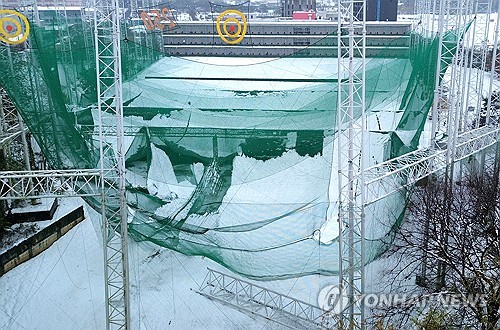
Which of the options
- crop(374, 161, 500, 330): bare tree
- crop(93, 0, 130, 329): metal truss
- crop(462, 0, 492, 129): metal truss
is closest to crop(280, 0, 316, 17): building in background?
crop(462, 0, 492, 129): metal truss

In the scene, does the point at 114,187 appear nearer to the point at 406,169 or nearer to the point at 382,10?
the point at 406,169

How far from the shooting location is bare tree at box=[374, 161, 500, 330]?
171 inches

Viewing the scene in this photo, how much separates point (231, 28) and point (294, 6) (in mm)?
5325

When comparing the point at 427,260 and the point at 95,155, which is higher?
the point at 95,155

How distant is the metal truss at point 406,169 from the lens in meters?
5.75

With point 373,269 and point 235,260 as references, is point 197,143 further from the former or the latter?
point 373,269

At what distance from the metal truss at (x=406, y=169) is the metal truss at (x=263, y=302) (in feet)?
4.31

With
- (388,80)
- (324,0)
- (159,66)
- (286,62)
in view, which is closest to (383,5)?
(324,0)

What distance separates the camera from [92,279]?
21.5 feet

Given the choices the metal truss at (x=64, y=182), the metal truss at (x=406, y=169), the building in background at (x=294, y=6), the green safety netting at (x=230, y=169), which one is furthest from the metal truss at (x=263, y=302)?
the building in background at (x=294, y=6)

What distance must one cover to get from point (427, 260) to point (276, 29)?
1715cm

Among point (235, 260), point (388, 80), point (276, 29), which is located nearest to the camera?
point (235, 260)

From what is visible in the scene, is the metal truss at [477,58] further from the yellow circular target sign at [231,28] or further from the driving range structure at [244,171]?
the yellow circular target sign at [231,28]

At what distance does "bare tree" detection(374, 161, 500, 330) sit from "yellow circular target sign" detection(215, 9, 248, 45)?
569 inches
